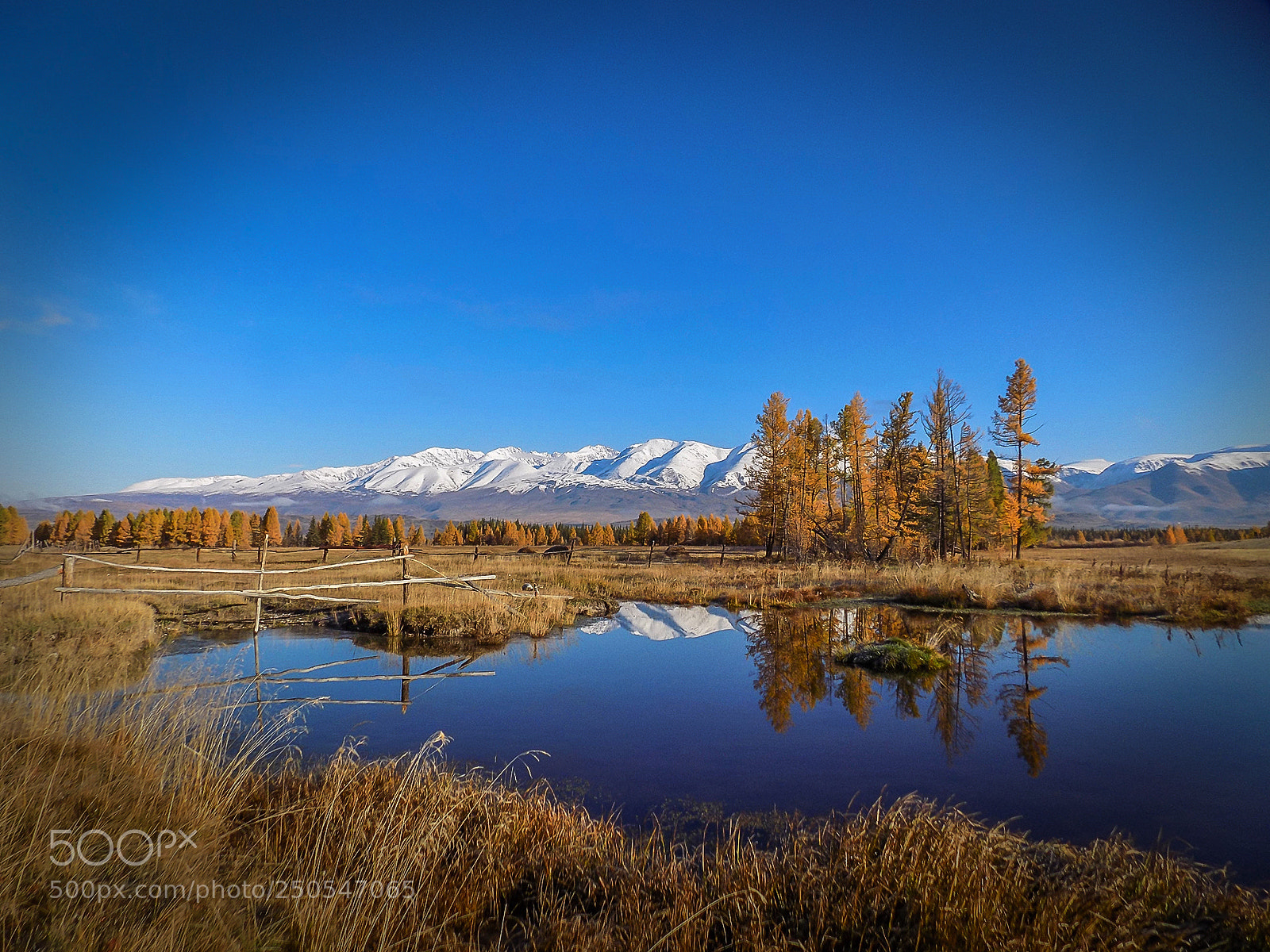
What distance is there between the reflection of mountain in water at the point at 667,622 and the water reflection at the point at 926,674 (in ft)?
3.51

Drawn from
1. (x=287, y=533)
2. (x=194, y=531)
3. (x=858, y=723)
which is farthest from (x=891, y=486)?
(x=287, y=533)

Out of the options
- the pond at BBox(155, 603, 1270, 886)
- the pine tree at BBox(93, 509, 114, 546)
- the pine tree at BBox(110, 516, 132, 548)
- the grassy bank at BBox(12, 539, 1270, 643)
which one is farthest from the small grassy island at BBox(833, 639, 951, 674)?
the pine tree at BBox(110, 516, 132, 548)

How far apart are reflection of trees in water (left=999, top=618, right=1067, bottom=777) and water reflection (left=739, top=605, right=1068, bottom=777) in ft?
0.04

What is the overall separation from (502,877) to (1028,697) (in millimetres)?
9456

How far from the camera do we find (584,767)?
23.5ft

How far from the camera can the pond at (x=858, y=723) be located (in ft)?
20.2

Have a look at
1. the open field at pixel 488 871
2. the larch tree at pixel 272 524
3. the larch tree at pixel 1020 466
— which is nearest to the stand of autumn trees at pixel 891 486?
the larch tree at pixel 1020 466

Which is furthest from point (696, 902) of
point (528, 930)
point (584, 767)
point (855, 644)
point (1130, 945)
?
point (855, 644)

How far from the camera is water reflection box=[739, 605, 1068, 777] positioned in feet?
28.7

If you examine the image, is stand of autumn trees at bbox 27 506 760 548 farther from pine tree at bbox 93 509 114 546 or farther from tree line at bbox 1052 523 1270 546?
tree line at bbox 1052 523 1270 546

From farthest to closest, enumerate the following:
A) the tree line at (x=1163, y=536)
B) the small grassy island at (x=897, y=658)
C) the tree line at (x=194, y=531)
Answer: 1. the tree line at (x=194, y=531)
2. the tree line at (x=1163, y=536)
3. the small grassy island at (x=897, y=658)

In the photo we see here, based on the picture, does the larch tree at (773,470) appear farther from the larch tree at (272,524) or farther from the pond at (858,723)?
the larch tree at (272,524)

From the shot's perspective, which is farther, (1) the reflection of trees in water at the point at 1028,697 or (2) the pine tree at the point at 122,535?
(2) the pine tree at the point at 122,535

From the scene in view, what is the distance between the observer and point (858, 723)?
8.77m
